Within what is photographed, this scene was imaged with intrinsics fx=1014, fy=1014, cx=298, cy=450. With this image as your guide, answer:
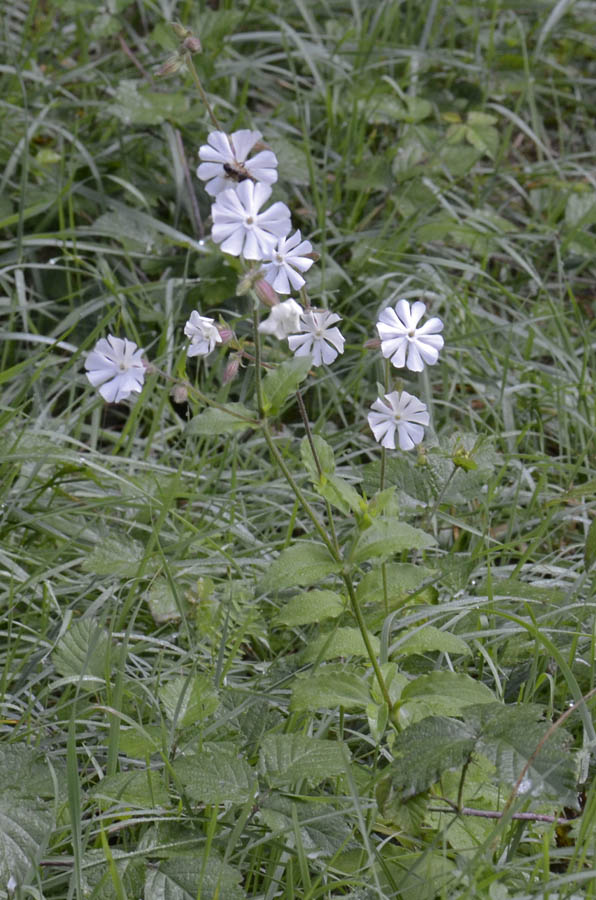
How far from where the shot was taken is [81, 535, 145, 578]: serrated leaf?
1938mm

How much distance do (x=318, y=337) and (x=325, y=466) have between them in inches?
7.9

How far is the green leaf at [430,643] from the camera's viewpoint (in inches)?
61.2

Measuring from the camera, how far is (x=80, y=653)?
1.77 metres

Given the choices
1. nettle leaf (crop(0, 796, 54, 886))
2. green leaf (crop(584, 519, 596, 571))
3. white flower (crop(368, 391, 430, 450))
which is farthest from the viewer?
green leaf (crop(584, 519, 596, 571))

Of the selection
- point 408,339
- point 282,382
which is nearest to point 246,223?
point 282,382

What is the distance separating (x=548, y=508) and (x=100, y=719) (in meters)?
1.03

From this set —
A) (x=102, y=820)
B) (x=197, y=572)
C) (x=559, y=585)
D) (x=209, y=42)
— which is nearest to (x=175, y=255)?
(x=209, y=42)

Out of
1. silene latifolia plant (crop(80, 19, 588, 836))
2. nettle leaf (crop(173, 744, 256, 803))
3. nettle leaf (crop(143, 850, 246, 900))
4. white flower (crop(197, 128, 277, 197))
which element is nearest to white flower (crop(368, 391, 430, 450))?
silene latifolia plant (crop(80, 19, 588, 836))

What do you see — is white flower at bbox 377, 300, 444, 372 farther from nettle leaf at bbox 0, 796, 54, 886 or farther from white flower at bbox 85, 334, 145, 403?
nettle leaf at bbox 0, 796, 54, 886

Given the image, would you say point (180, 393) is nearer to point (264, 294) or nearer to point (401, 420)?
point (264, 294)

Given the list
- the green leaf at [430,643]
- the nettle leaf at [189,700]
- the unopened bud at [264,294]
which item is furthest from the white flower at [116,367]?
the green leaf at [430,643]

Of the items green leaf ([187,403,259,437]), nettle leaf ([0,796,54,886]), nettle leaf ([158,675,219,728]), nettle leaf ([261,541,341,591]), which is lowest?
nettle leaf ([0,796,54,886])

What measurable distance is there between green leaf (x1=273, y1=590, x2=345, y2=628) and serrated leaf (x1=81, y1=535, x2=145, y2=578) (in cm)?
43

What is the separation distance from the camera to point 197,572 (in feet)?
6.87
